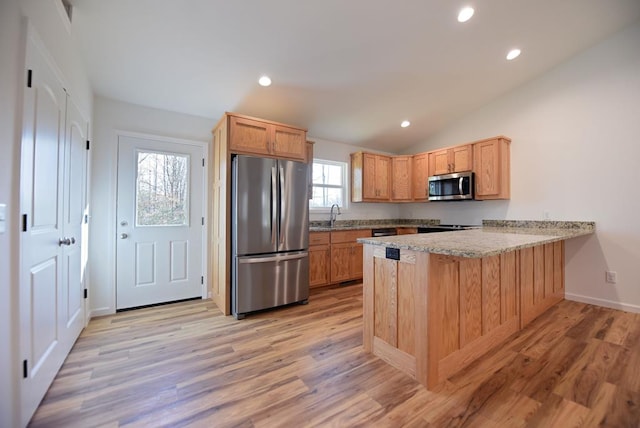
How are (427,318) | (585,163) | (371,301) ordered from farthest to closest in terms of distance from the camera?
(585,163) < (371,301) < (427,318)

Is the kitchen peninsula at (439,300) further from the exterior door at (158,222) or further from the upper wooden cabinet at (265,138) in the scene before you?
the exterior door at (158,222)

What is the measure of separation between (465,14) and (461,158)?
2226 mm

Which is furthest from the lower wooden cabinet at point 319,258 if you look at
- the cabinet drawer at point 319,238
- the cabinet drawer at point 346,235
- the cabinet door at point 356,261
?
the cabinet door at point 356,261

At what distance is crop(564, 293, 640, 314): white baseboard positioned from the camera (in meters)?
3.01

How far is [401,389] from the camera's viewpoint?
67.1 inches

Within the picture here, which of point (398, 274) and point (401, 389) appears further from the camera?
point (398, 274)

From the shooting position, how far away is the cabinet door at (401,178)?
5023 millimetres

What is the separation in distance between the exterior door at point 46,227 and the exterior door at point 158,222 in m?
0.78

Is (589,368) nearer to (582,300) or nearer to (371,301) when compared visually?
(371,301)

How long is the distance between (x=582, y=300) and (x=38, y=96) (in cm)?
556

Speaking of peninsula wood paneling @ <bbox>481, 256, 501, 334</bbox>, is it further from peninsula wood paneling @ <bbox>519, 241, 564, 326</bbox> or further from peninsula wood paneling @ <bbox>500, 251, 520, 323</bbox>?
peninsula wood paneling @ <bbox>519, 241, 564, 326</bbox>

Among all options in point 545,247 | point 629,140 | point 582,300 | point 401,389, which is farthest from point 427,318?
point 629,140

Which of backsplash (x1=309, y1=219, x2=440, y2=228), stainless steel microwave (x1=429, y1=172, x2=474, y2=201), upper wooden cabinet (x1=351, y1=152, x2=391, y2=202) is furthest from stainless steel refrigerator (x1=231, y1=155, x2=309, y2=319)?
stainless steel microwave (x1=429, y1=172, x2=474, y2=201)

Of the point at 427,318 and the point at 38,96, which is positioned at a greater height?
the point at 38,96
